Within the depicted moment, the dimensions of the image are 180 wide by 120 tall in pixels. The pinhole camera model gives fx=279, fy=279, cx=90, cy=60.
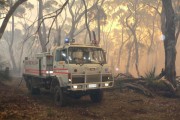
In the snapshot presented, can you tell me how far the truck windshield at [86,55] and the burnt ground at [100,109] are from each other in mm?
2128

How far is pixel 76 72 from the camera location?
12164 mm

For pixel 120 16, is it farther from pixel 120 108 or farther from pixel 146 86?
pixel 120 108

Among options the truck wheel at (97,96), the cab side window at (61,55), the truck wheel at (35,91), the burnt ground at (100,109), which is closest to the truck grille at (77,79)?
the cab side window at (61,55)

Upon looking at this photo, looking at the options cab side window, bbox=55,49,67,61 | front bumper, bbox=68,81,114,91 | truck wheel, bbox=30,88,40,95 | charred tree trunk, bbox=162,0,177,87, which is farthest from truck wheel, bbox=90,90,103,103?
charred tree trunk, bbox=162,0,177,87

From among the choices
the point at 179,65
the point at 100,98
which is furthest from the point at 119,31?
the point at 100,98

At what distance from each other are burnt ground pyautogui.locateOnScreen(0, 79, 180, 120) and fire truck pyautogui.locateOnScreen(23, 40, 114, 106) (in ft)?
2.37

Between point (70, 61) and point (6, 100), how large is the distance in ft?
11.7

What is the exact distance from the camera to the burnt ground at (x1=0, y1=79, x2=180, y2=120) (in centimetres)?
1069

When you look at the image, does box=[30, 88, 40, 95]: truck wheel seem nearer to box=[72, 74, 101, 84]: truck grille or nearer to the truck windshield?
the truck windshield

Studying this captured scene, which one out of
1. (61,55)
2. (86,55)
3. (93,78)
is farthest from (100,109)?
(61,55)

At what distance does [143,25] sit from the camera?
5669cm

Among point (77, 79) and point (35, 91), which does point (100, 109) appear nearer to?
point (77, 79)

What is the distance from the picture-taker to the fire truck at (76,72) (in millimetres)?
12203

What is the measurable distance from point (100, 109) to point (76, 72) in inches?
78.0
